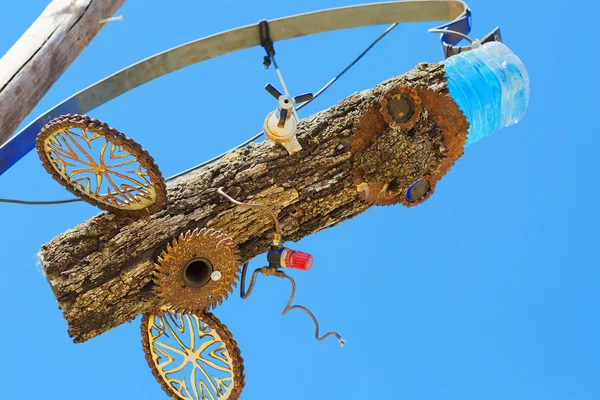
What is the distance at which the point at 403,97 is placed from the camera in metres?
1.74

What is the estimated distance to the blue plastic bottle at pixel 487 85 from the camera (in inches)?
72.6

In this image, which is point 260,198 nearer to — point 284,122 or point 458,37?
point 284,122

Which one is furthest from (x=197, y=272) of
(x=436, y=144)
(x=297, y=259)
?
(x=436, y=144)

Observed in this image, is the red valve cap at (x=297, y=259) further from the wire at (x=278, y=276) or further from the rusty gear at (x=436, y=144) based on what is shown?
the rusty gear at (x=436, y=144)

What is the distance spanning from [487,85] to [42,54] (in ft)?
3.33

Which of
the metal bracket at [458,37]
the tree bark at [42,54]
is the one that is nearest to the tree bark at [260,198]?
the metal bracket at [458,37]

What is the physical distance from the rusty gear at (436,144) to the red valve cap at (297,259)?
206 millimetres

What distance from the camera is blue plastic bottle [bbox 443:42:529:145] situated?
184cm

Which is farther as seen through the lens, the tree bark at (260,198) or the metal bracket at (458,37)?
→ the metal bracket at (458,37)

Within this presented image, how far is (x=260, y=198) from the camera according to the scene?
1.74 meters

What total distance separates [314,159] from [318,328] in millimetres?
331

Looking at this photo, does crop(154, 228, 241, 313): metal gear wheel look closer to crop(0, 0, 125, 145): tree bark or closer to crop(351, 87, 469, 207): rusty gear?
crop(351, 87, 469, 207): rusty gear

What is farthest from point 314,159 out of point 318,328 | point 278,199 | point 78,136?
point 78,136

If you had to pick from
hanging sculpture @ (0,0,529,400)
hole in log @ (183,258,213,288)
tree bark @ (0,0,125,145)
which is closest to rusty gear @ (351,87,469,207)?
hanging sculpture @ (0,0,529,400)
